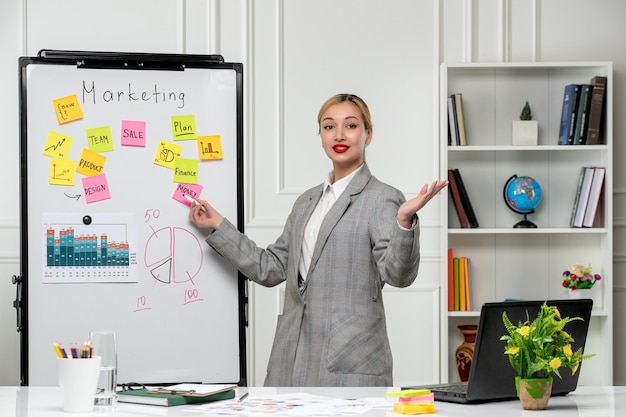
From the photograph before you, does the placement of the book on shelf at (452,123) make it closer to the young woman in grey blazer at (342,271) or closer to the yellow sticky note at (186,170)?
the young woman in grey blazer at (342,271)

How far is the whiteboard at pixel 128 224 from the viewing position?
10.3ft

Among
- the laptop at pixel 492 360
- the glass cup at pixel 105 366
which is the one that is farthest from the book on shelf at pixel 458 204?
the glass cup at pixel 105 366

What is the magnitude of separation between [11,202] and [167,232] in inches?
56.2

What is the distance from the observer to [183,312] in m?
3.20

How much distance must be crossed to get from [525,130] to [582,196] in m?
0.42

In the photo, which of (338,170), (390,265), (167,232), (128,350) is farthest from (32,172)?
(390,265)

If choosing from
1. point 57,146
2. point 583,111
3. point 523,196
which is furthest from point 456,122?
point 57,146

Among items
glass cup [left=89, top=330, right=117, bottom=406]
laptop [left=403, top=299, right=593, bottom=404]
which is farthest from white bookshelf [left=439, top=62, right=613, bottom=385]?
glass cup [left=89, top=330, right=117, bottom=406]

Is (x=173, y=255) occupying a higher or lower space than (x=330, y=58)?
lower

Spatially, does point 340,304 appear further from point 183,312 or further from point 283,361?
point 183,312

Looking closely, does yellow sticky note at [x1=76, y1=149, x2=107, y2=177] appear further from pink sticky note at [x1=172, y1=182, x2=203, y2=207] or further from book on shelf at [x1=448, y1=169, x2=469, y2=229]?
book on shelf at [x1=448, y1=169, x2=469, y2=229]

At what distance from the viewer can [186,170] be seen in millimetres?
3229

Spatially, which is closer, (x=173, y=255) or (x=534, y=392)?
(x=534, y=392)

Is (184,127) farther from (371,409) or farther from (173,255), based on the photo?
(371,409)
